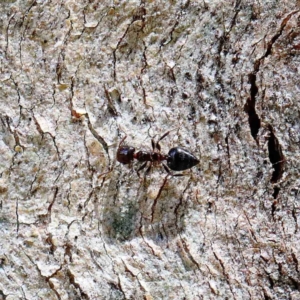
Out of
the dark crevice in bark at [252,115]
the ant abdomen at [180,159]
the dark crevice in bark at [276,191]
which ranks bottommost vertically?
the dark crevice in bark at [276,191]

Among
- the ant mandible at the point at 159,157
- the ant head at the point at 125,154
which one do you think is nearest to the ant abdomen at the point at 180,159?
the ant mandible at the point at 159,157

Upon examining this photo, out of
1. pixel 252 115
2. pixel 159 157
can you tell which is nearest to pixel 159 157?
pixel 159 157

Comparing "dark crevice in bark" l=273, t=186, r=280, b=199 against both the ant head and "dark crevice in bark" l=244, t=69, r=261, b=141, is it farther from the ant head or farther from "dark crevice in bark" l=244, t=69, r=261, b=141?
the ant head

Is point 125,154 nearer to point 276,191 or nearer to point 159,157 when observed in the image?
point 159,157

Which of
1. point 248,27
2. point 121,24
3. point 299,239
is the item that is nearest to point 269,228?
point 299,239

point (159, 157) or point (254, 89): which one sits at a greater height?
point (254, 89)

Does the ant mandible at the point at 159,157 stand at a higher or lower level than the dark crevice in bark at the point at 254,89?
lower

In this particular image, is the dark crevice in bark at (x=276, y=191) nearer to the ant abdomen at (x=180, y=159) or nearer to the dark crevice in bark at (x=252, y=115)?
the dark crevice in bark at (x=252, y=115)

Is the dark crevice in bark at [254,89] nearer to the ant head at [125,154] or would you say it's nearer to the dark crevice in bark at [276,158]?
the dark crevice in bark at [276,158]
